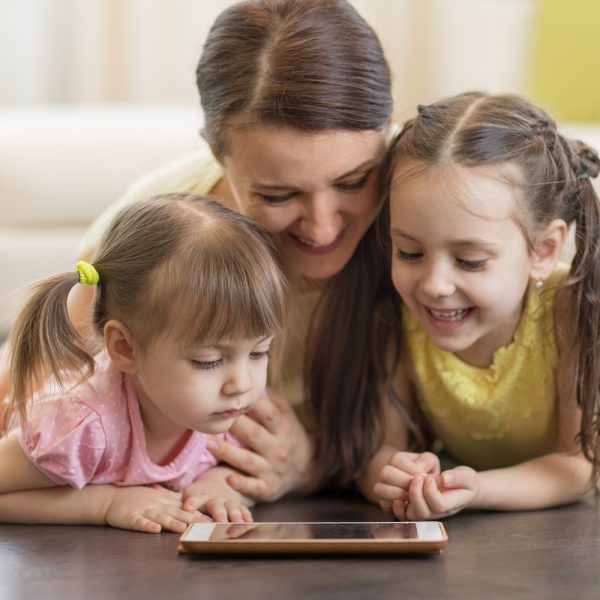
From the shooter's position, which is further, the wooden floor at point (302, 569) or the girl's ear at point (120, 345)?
the girl's ear at point (120, 345)

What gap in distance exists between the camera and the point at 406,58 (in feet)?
8.82

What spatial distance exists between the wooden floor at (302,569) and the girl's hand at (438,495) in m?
0.03

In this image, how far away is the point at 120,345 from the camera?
4.14ft

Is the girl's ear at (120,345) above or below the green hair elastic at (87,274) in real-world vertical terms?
below

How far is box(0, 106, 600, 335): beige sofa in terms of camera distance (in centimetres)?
219

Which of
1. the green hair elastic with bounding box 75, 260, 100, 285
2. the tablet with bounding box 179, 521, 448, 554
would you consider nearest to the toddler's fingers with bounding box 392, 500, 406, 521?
the tablet with bounding box 179, 521, 448, 554

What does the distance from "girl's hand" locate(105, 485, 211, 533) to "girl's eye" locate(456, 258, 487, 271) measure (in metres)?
0.40

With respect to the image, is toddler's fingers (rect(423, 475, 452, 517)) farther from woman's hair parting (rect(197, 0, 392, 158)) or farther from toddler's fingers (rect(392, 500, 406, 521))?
woman's hair parting (rect(197, 0, 392, 158))

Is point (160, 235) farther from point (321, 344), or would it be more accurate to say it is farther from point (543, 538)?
point (543, 538)

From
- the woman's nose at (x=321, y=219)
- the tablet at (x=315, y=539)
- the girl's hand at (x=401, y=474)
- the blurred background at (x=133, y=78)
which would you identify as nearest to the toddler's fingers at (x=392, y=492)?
the girl's hand at (x=401, y=474)

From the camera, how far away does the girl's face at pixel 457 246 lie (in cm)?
127

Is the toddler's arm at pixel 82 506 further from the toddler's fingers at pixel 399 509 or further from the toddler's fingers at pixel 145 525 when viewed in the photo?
the toddler's fingers at pixel 399 509

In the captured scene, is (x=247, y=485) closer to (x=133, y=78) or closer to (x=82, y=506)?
(x=82, y=506)

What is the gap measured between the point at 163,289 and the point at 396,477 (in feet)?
1.11
